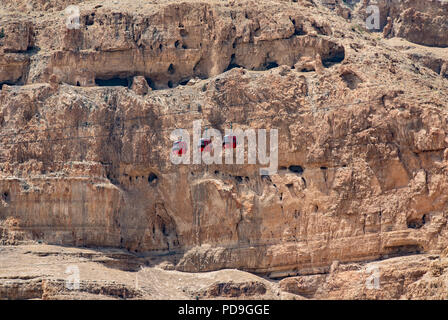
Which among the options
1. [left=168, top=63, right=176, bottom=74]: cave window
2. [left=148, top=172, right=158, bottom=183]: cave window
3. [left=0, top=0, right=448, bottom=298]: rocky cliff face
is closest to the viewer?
[left=0, top=0, right=448, bottom=298]: rocky cliff face

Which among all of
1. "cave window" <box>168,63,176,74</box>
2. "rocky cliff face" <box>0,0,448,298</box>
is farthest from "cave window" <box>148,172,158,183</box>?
"cave window" <box>168,63,176,74</box>

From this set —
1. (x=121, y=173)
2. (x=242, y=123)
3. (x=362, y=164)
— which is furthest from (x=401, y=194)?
(x=121, y=173)

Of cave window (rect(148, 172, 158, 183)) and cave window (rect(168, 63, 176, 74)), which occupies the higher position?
cave window (rect(168, 63, 176, 74))

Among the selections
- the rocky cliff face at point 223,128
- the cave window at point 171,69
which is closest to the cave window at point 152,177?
the rocky cliff face at point 223,128

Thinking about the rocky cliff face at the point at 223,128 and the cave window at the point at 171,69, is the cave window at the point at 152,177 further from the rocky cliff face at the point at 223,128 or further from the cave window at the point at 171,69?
the cave window at the point at 171,69

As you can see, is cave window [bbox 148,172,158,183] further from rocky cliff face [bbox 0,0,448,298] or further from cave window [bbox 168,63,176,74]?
cave window [bbox 168,63,176,74]

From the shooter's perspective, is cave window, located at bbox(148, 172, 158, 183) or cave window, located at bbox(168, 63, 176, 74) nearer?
cave window, located at bbox(148, 172, 158, 183)

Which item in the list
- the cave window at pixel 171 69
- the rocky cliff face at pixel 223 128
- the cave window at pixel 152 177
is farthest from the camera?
the cave window at pixel 171 69
